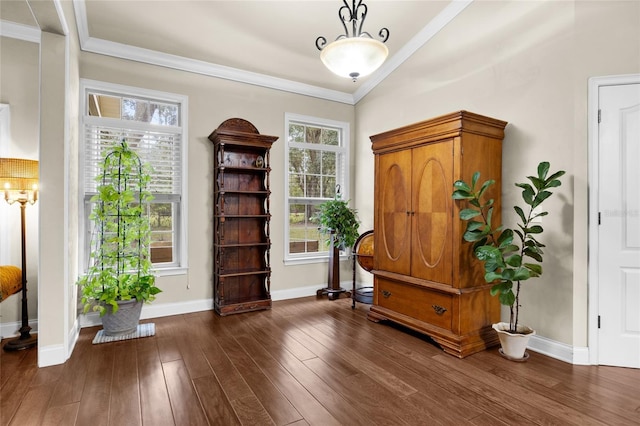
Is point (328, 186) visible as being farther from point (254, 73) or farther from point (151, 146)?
point (151, 146)

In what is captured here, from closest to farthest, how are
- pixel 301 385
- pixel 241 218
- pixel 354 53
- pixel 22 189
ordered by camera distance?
pixel 301 385 < pixel 354 53 < pixel 22 189 < pixel 241 218

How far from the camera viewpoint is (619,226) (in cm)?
270

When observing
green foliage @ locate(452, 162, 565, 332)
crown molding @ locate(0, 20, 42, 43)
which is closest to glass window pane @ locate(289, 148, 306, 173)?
green foliage @ locate(452, 162, 565, 332)

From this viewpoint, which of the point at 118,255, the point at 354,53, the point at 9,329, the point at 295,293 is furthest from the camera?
the point at 295,293

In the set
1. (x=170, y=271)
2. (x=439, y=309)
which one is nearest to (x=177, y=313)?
(x=170, y=271)

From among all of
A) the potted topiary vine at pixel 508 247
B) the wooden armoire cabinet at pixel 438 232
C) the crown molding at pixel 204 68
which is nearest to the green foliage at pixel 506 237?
the potted topiary vine at pixel 508 247

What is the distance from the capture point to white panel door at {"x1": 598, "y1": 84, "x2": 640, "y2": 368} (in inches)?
105

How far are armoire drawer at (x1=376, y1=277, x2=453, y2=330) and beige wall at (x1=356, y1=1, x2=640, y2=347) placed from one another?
77 cm

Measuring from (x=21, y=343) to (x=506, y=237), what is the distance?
4.28 m

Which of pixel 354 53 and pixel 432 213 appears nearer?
pixel 354 53

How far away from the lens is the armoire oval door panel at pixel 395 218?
11.4 ft

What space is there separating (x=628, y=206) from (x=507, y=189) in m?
0.89

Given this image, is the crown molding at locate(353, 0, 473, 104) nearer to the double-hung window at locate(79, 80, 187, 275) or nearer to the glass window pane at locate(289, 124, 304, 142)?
the glass window pane at locate(289, 124, 304, 142)

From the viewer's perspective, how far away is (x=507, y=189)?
330cm
